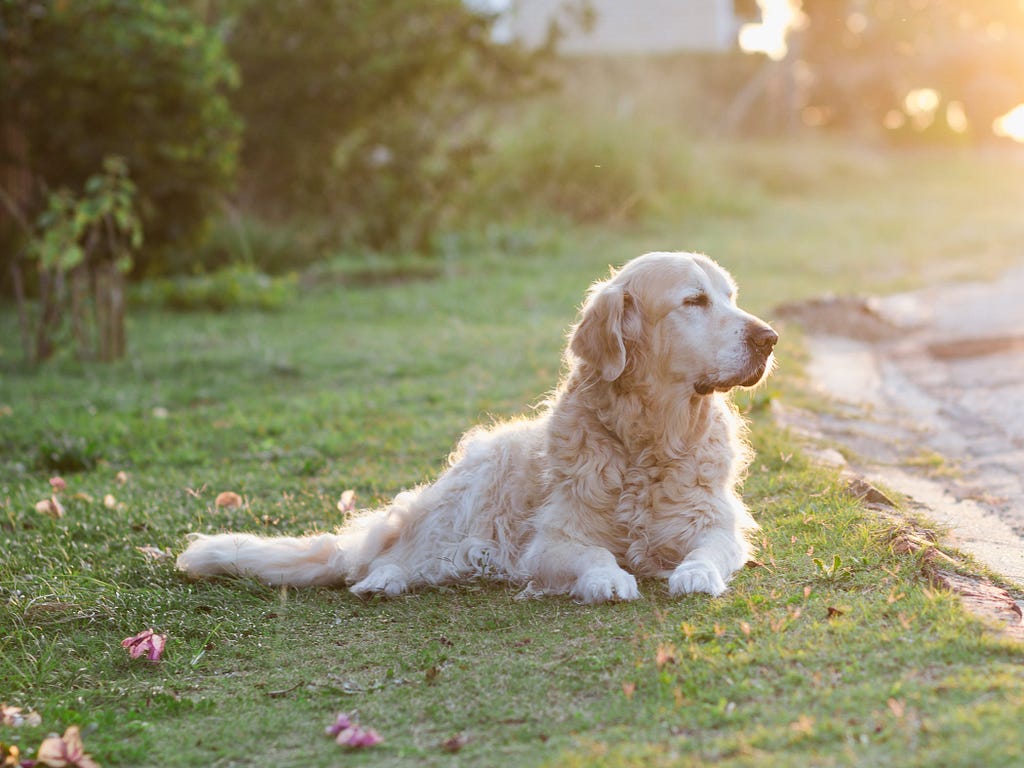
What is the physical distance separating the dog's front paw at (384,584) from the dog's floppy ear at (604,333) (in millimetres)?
1165

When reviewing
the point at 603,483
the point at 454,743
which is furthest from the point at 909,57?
the point at 454,743

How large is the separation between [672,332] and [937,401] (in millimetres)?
3991

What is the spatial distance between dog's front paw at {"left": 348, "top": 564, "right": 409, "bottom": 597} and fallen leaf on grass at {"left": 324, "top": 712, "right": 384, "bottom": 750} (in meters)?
1.27

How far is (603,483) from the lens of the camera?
455 cm

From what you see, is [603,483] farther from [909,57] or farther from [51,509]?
[909,57]

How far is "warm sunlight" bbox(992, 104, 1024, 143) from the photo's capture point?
1270 inches

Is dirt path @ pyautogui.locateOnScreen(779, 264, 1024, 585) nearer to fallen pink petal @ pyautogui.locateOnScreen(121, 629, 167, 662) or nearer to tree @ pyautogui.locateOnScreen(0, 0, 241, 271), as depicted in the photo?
fallen pink petal @ pyautogui.locateOnScreen(121, 629, 167, 662)

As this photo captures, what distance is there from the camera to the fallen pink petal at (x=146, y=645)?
4039mm

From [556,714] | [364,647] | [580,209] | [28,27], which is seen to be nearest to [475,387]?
[364,647]

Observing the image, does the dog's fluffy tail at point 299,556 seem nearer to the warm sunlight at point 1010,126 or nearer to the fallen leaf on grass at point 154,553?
the fallen leaf on grass at point 154,553

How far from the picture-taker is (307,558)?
15.7 feet

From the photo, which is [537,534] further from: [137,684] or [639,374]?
[137,684]

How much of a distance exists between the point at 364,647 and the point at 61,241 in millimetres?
6407

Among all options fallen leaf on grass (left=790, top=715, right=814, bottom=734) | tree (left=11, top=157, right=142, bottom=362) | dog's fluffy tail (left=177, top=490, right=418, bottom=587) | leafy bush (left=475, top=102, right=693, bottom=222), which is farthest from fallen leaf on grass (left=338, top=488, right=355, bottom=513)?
leafy bush (left=475, top=102, right=693, bottom=222)
